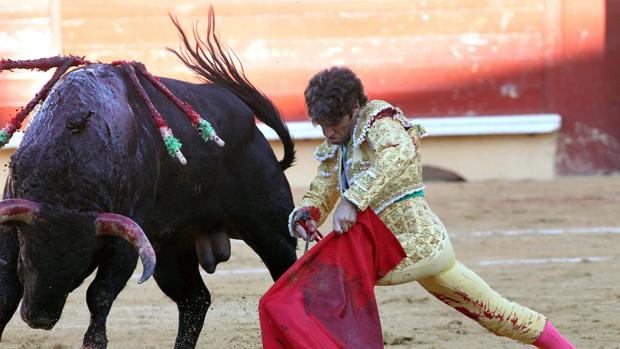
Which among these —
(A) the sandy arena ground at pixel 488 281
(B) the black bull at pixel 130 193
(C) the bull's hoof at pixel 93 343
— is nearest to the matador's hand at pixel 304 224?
(B) the black bull at pixel 130 193

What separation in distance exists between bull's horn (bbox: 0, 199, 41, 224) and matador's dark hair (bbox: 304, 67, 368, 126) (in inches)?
31.5

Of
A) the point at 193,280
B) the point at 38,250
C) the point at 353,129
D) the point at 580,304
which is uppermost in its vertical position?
the point at 353,129

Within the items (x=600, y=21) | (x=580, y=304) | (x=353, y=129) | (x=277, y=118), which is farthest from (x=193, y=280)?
(x=600, y=21)

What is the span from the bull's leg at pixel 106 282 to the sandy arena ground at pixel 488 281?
1.15 metres

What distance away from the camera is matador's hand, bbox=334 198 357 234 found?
3.41 meters

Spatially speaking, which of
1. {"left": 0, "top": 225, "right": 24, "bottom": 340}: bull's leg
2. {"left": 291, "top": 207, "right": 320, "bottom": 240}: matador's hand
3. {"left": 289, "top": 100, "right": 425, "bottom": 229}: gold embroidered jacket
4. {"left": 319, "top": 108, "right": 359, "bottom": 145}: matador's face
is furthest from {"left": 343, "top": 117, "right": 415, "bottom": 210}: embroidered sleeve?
{"left": 0, "top": 225, "right": 24, "bottom": 340}: bull's leg

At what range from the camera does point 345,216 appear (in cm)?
340

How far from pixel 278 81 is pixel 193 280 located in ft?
16.9

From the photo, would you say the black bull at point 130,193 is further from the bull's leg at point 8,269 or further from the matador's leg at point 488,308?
the matador's leg at point 488,308

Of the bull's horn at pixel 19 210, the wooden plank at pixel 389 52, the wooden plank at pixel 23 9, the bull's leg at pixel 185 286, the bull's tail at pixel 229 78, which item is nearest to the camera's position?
the bull's horn at pixel 19 210

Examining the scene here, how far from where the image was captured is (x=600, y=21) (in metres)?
9.63

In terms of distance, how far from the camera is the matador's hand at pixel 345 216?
134 inches

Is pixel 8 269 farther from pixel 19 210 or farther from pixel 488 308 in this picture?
pixel 488 308

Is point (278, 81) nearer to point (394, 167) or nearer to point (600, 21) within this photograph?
point (600, 21)
